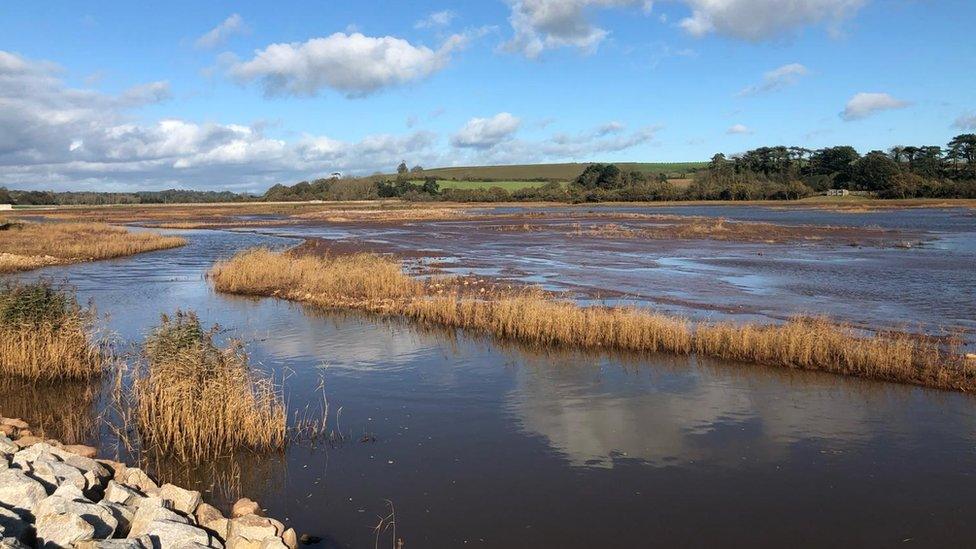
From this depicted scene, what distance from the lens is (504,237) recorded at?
2344 inches

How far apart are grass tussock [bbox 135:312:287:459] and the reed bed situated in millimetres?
8688

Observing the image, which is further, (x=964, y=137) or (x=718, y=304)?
(x=964, y=137)

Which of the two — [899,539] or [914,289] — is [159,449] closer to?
[899,539]

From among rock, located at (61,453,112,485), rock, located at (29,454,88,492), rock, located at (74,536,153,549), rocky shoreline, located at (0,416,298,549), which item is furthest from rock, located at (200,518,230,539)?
rock, located at (61,453,112,485)

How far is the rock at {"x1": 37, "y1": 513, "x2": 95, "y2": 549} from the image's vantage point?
20.3 feet

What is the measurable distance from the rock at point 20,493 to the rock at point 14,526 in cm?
38

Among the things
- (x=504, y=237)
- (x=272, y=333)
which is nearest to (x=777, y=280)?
(x=272, y=333)

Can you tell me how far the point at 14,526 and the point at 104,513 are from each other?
716 mm

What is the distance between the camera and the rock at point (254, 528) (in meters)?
7.12

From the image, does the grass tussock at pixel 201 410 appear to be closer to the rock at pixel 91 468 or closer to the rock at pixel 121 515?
the rock at pixel 91 468

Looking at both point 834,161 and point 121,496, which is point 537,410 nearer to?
point 121,496

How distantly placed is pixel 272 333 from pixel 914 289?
76.6ft

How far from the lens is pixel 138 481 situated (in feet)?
27.4

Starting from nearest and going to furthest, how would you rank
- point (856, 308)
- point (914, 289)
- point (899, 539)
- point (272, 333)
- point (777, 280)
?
point (899, 539)
point (272, 333)
point (856, 308)
point (914, 289)
point (777, 280)
